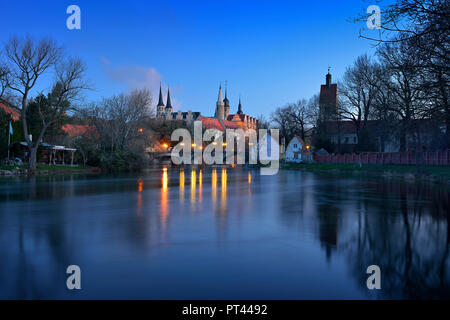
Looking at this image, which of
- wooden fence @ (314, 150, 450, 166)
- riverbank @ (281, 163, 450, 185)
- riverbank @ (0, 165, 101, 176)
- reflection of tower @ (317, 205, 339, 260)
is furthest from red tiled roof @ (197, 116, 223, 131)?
reflection of tower @ (317, 205, 339, 260)

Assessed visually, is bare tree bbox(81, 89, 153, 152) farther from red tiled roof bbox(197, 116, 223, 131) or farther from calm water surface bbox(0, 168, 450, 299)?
red tiled roof bbox(197, 116, 223, 131)

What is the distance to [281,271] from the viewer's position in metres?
5.65

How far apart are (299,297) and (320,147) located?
7173cm

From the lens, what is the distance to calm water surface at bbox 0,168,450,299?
4.91 meters

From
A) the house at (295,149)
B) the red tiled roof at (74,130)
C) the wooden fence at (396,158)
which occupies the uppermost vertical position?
the red tiled roof at (74,130)

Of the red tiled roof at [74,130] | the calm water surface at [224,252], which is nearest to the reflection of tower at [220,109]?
the red tiled roof at [74,130]

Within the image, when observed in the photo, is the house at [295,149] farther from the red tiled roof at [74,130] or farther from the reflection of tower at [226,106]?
the reflection of tower at [226,106]

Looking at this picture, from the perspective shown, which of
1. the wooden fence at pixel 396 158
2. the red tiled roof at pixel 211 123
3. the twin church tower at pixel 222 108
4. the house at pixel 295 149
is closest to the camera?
the wooden fence at pixel 396 158

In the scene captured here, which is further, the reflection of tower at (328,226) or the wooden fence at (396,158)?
the wooden fence at (396,158)

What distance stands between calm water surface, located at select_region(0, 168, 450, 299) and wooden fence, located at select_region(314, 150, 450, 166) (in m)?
31.8

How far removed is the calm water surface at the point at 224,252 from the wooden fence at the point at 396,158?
31.8 m

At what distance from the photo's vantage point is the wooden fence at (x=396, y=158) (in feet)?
148

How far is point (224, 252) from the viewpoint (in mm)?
6773

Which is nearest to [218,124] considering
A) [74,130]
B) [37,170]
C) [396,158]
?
[74,130]
